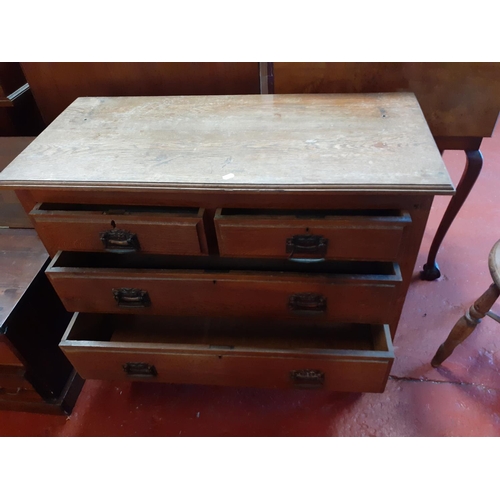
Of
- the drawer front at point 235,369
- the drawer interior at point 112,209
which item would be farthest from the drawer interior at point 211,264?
the drawer front at point 235,369

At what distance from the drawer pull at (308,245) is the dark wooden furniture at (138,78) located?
56 centimetres

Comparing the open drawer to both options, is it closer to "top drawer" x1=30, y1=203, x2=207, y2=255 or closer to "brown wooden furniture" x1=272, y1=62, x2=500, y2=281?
"top drawer" x1=30, y1=203, x2=207, y2=255

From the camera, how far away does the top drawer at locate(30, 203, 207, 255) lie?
0.84 metres

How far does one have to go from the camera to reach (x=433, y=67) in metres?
1.01

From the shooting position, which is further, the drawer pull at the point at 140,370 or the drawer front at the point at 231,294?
the drawer pull at the point at 140,370

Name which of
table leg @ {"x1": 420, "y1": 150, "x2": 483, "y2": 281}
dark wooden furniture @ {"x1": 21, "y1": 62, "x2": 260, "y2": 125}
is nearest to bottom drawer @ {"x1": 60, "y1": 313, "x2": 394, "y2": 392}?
table leg @ {"x1": 420, "y1": 150, "x2": 483, "y2": 281}

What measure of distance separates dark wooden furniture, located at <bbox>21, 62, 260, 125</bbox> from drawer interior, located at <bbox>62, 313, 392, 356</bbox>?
666 millimetres

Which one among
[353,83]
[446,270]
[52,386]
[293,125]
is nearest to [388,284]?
[293,125]

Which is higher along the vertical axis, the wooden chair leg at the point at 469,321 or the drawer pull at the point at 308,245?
the drawer pull at the point at 308,245

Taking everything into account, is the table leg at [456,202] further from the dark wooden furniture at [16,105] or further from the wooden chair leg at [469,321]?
the dark wooden furniture at [16,105]

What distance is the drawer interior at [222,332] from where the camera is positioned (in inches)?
43.5

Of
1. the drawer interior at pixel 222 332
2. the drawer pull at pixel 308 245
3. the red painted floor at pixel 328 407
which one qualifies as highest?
the drawer pull at pixel 308 245

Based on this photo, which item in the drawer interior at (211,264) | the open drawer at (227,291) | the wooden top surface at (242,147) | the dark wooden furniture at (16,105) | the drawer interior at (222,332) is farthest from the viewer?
the dark wooden furniture at (16,105)

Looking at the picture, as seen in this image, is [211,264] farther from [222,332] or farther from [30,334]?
[30,334]
